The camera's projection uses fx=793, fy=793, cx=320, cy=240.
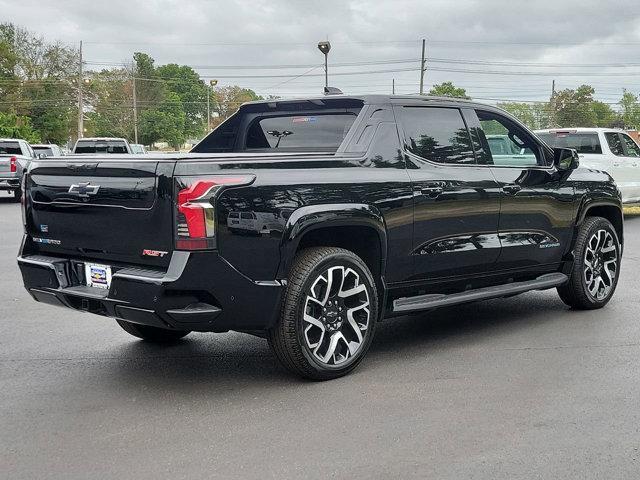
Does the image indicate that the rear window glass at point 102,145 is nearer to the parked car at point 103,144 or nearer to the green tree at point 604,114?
the parked car at point 103,144

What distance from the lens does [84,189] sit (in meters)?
4.91

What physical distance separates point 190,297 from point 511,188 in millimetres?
2979

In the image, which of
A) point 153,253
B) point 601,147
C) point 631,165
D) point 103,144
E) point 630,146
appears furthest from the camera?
point 103,144

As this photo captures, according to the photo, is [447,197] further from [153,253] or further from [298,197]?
[153,253]

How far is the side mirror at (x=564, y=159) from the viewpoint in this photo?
269 inches

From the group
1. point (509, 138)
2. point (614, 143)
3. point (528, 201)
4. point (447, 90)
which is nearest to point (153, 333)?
point (528, 201)

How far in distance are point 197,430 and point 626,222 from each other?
1399 centimetres

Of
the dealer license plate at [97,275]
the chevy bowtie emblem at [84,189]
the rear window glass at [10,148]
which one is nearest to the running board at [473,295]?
the dealer license plate at [97,275]

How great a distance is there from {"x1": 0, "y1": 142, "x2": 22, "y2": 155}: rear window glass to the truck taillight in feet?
76.4

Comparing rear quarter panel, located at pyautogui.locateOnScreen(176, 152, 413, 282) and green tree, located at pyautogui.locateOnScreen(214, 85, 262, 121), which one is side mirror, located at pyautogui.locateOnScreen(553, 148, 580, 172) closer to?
rear quarter panel, located at pyautogui.locateOnScreen(176, 152, 413, 282)

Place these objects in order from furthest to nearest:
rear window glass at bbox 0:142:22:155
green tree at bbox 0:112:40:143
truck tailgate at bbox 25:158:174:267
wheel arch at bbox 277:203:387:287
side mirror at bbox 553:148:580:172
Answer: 1. green tree at bbox 0:112:40:143
2. rear window glass at bbox 0:142:22:155
3. side mirror at bbox 553:148:580:172
4. wheel arch at bbox 277:203:387:287
5. truck tailgate at bbox 25:158:174:267

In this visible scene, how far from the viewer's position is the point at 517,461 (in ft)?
12.3

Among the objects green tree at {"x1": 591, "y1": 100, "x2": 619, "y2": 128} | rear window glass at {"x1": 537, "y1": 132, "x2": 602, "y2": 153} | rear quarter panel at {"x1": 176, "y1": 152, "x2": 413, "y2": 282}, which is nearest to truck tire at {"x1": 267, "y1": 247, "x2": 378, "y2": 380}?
rear quarter panel at {"x1": 176, "y1": 152, "x2": 413, "y2": 282}

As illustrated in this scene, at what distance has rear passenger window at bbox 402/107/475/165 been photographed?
227 inches
